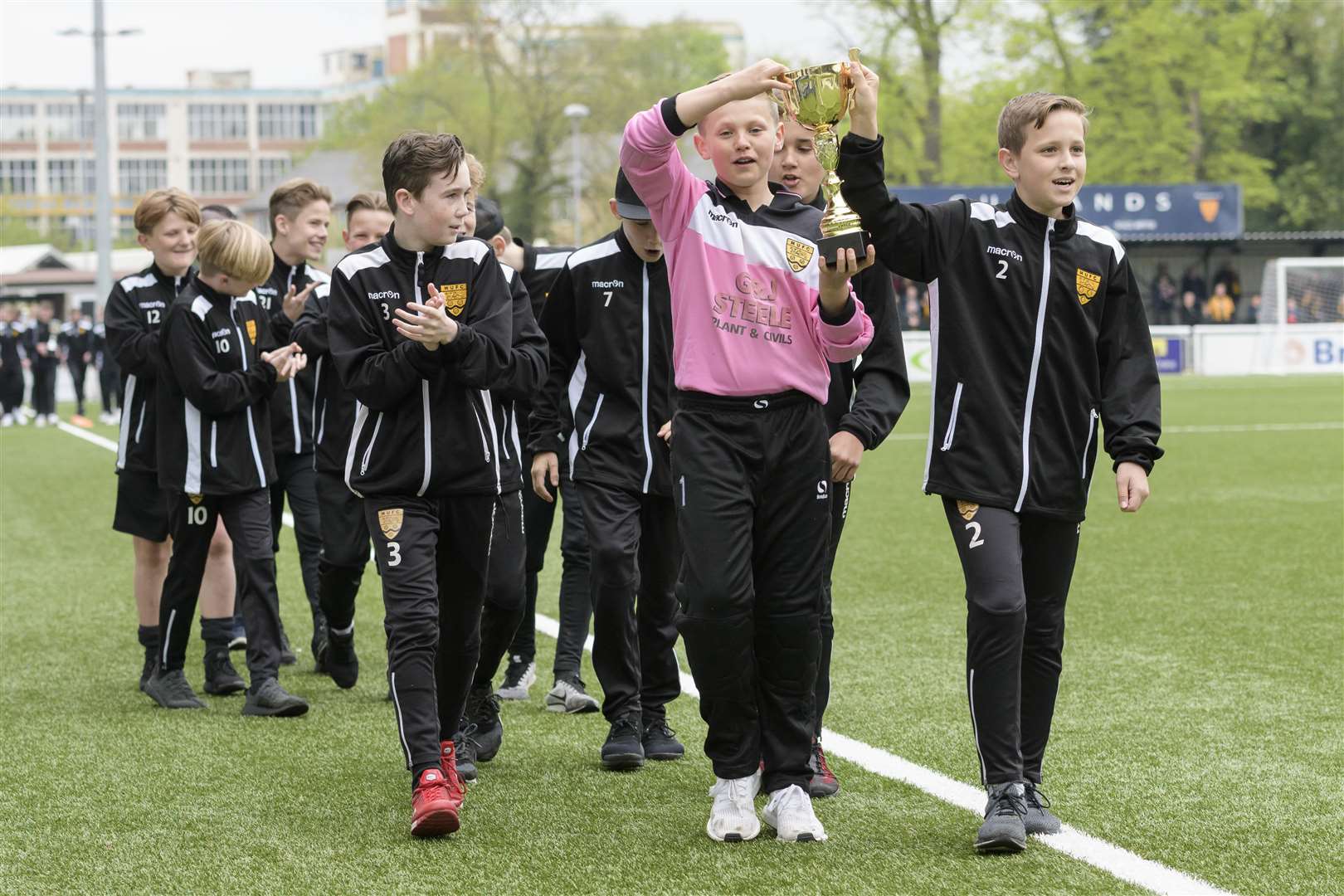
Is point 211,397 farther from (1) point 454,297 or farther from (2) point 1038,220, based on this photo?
(2) point 1038,220

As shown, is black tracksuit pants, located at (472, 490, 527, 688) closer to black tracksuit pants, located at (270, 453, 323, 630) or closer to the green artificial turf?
the green artificial turf

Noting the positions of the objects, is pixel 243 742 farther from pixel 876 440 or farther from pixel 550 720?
pixel 876 440

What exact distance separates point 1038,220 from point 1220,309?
36.6m

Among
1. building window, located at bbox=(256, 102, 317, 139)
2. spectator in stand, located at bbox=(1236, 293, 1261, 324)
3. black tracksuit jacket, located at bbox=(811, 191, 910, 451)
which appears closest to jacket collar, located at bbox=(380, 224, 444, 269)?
black tracksuit jacket, located at bbox=(811, 191, 910, 451)

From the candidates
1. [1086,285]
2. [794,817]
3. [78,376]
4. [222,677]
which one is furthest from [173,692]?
[78,376]

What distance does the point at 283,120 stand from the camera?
141875 millimetres

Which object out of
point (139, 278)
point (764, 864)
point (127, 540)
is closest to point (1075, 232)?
point (764, 864)

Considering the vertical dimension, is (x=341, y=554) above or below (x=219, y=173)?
below

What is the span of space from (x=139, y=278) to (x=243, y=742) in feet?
7.20

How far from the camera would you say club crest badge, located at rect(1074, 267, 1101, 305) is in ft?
14.8

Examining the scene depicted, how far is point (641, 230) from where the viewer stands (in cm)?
539

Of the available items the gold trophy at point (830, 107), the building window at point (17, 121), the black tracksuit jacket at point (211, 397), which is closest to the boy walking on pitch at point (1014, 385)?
the gold trophy at point (830, 107)

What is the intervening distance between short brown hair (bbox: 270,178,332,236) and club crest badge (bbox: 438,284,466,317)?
2.53m

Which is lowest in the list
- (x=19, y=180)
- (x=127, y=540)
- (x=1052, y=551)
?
(x=127, y=540)
